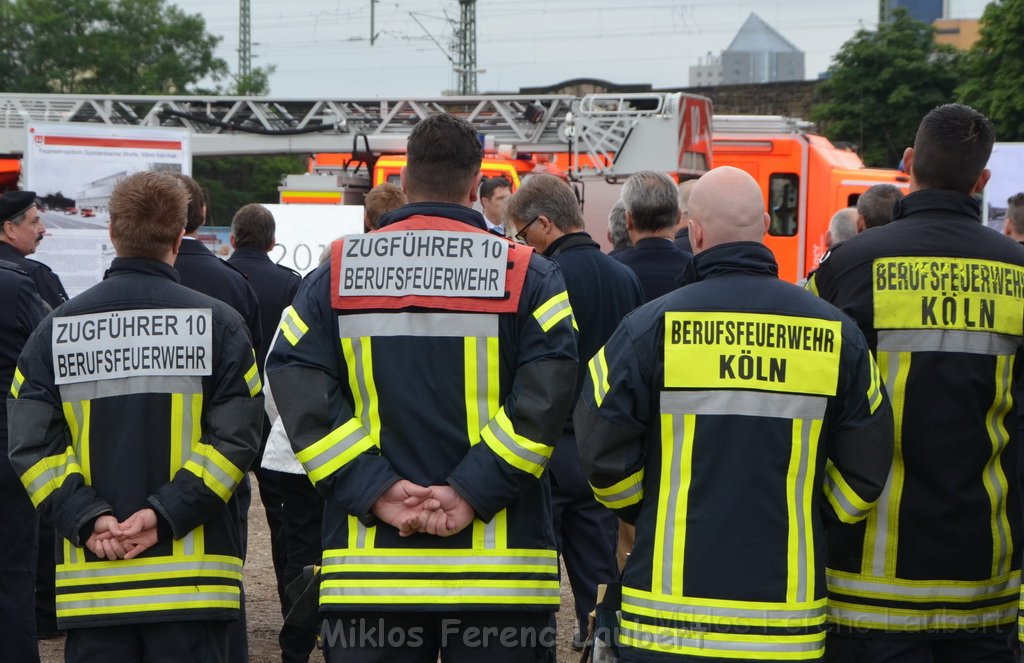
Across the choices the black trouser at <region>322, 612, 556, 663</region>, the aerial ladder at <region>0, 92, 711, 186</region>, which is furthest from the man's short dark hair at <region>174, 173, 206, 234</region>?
the aerial ladder at <region>0, 92, 711, 186</region>

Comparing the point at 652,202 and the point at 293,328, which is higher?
the point at 652,202

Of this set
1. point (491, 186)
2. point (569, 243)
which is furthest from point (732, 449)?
point (491, 186)

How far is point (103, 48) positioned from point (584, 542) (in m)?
50.9

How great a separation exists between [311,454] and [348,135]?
1628cm

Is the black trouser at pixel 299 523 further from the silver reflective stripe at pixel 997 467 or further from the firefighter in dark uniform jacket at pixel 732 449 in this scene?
the silver reflective stripe at pixel 997 467

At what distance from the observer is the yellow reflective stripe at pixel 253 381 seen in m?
4.33

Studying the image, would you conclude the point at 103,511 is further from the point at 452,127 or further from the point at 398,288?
the point at 452,127

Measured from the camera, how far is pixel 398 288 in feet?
12.3

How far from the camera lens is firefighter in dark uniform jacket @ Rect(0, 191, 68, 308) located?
21.8ft

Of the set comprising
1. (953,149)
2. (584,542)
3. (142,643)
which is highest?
(953,149)

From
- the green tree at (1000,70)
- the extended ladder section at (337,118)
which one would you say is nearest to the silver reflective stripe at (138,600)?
the extended ladder section at (337,118)

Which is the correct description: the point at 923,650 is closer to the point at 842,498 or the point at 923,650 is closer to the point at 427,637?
the point at 842,498

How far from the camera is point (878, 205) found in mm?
6648

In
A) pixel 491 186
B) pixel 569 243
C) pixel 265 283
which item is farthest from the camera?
pixel 491 186
